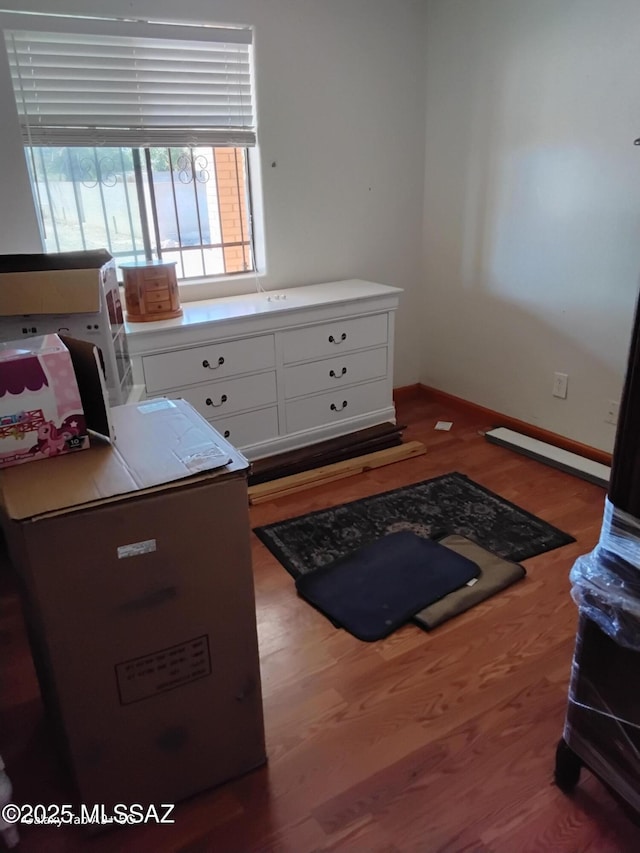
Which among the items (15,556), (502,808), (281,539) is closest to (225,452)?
(15,556)

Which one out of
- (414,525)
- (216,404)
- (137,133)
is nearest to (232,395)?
(216,404)

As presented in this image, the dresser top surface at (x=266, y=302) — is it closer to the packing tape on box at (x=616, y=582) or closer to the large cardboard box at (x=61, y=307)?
the large cardboard box at (x=61, y=307)

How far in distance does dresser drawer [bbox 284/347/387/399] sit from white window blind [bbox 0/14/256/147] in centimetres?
110

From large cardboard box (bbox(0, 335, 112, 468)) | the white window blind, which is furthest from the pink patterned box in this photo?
the white window blind

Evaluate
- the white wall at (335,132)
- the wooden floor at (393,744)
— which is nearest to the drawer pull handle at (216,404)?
the white wall at (335,132)

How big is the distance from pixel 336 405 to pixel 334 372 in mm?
171

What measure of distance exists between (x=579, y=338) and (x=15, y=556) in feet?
8.38

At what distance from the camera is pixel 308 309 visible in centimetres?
285

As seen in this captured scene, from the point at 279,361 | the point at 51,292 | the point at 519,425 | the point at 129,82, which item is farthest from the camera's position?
the point at 519,425

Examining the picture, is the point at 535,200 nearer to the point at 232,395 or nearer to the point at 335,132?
the point at 335,132

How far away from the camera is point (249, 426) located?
2.87m

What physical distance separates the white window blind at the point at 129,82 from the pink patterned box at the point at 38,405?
67.4 inches

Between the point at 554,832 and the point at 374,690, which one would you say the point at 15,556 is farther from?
the point at 554,832

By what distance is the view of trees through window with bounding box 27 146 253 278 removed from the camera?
269cm
